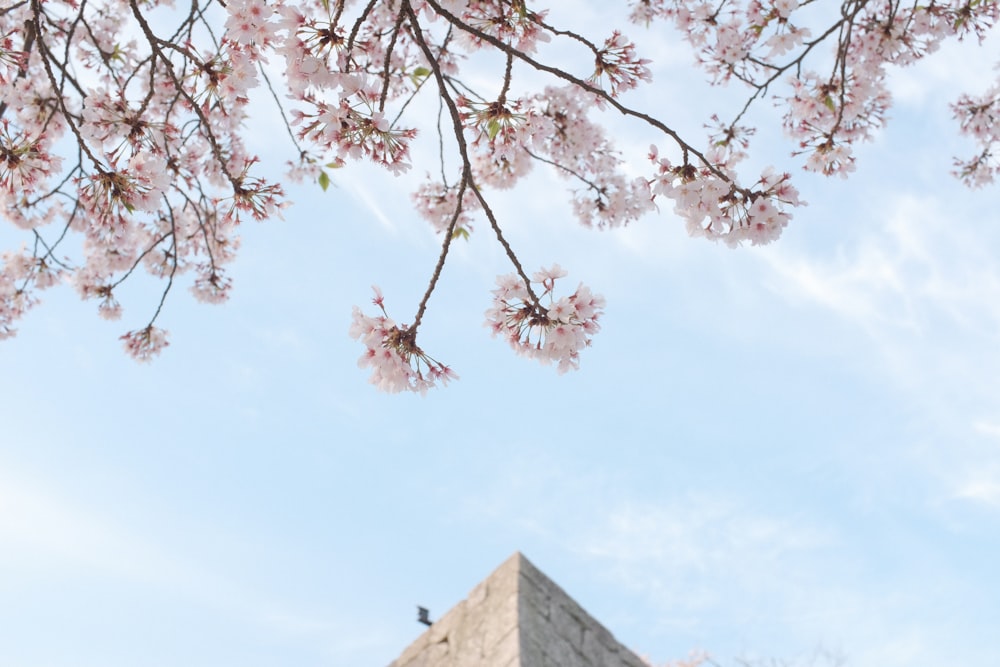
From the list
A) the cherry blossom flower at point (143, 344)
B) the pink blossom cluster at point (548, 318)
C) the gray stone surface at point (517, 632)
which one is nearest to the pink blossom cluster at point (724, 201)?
the pink blossom cluster at point (548, 318)

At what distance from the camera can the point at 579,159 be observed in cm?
481

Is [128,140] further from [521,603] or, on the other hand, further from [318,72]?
[521,603]

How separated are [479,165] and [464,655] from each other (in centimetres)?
284

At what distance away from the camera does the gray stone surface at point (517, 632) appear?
3213mm

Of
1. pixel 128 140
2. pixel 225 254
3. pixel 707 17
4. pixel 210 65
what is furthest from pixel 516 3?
pixel 225 254

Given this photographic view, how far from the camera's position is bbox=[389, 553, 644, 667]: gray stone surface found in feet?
10.5

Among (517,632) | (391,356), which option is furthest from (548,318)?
(517,632)

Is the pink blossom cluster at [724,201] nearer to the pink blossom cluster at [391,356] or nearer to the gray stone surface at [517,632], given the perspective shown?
the pink blossom cluster at [391,356]

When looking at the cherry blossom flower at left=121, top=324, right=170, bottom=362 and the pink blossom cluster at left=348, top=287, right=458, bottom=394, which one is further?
the cherry blossom flower at left=121, top=324, right=170, bottom=362

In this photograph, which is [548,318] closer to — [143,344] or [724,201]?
[724,201]

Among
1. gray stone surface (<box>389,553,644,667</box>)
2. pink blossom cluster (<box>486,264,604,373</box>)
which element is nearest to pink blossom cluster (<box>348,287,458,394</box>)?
pink blossom cluster (<box>486,264,604,373</box>)

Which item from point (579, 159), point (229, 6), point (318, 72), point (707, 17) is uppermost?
point (707, 17)

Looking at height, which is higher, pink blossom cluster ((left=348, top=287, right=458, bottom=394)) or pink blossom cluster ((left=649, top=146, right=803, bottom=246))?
pink blossom cluster ((left=649, top=146, right=803, bottom=246))

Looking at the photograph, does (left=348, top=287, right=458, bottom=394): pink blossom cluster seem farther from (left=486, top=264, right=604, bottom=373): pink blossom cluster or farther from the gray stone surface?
the gray stone surface
